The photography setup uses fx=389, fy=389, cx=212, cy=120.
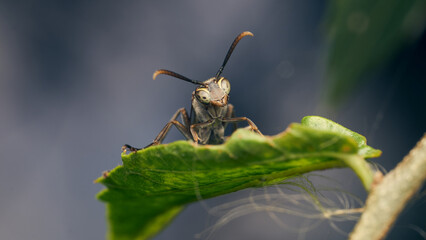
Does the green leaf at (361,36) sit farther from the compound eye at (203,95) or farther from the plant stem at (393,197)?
the plant stem at (393,197)

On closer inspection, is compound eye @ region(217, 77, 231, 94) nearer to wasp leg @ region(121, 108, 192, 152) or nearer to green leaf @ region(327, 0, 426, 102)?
wasp leg @ region(121, 108, 192, 152)

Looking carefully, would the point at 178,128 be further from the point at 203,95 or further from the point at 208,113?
the point at 203,95

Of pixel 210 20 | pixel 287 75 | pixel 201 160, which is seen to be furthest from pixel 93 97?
pixel 201 160

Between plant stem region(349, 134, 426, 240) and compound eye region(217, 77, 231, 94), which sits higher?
compound eye region(217, 77, 231, 94)

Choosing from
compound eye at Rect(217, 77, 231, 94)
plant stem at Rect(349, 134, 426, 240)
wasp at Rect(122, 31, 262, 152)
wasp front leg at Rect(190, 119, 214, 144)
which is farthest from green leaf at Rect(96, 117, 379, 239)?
compound eye at Rect(217, 77, 231, 94)

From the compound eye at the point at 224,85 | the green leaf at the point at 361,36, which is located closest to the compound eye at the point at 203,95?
the compound eye at the point at 224,85

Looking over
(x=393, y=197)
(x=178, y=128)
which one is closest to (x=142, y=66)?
(x=178, y=128)
